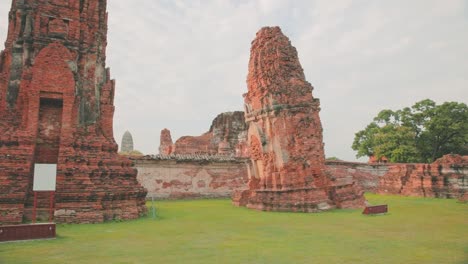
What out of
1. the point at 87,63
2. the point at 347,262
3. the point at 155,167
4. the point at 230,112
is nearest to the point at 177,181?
the point at 155,167

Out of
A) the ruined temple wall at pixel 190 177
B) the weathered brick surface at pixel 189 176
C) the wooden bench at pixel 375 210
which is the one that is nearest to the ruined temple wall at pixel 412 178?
the wooden bench at pixel 375 210

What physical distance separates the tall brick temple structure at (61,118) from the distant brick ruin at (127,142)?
5308cm

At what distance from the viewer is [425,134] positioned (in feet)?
123

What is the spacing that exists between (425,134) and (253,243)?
37307 mm

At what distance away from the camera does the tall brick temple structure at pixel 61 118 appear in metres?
9.48

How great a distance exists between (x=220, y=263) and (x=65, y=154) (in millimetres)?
7062

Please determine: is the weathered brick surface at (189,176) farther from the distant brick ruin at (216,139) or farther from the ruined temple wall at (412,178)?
the distant brick ruin at (216,139)

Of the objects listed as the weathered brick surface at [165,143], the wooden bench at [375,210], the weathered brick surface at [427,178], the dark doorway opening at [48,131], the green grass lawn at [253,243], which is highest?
the weathered brick surface at [165,143]

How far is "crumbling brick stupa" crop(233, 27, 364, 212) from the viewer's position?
13.5m

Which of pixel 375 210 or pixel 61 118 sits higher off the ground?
pixel 61 118

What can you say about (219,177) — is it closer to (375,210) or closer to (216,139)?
(375,210)

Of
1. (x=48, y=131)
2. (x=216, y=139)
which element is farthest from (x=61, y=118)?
(x=216, y=139)

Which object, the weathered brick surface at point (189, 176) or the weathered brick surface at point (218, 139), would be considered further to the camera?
the weathered brick surface at point (218, 139)

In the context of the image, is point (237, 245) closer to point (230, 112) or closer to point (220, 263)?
point (220, 263)
